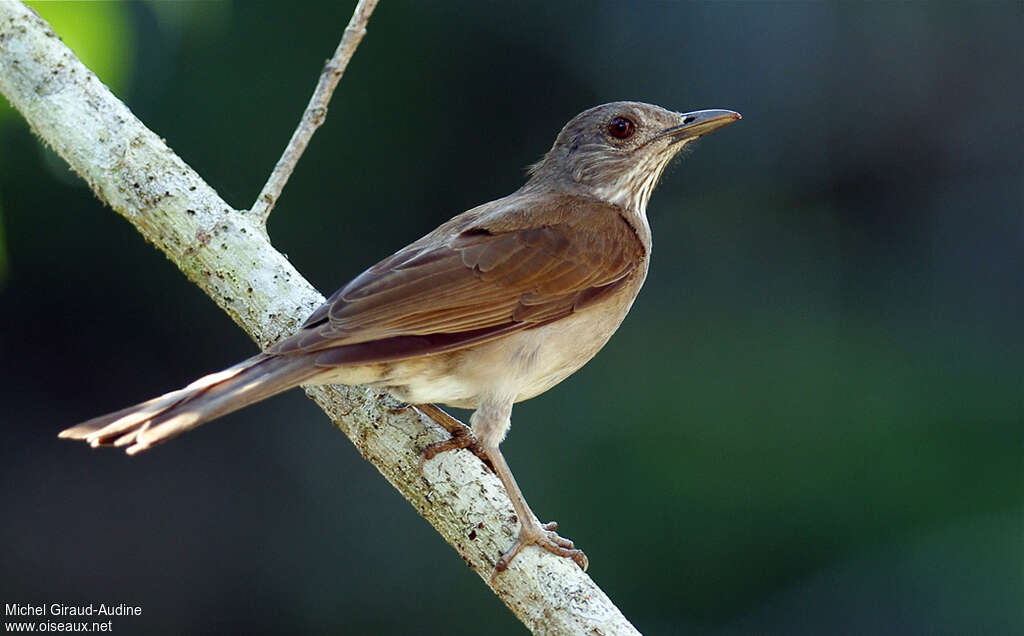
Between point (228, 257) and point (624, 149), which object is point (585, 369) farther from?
point (228, 257)

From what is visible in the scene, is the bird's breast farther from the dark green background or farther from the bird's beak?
the dark green background

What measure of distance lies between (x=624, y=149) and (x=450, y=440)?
4.90 feet

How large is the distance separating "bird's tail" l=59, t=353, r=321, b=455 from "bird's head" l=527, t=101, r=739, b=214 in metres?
1.63

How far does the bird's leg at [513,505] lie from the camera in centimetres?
306

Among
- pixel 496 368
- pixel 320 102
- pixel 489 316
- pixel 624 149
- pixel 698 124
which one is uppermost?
pixel 698 124

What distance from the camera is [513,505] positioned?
3.22 metres

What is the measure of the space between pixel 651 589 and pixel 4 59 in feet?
13.6

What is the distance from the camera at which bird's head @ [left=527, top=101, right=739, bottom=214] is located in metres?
4.28

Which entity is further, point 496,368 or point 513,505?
point 496,368

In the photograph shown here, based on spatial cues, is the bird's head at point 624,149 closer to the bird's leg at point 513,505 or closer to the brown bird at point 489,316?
the brown bird at point 489,316

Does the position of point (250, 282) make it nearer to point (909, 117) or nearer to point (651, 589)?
point (651, 589)

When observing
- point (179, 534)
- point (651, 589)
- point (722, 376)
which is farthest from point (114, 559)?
point (722, 376)

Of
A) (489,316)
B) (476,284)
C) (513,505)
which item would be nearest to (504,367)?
(489,316)

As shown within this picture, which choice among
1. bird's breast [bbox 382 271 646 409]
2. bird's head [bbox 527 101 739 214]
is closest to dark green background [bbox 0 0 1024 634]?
bird's head [bbox 527 101 739 214]
